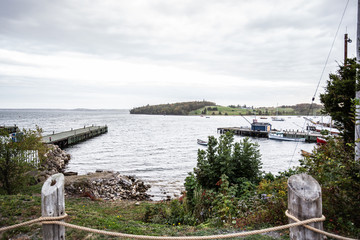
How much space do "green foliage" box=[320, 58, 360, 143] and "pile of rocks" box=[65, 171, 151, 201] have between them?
39.5 ft

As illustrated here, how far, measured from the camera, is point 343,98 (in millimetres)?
8945

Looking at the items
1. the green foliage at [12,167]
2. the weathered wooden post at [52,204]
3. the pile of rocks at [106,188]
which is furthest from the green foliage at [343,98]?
the green foliage at [12,167]

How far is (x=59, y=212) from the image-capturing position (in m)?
2.58

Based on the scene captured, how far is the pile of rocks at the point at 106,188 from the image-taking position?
14.4 meters

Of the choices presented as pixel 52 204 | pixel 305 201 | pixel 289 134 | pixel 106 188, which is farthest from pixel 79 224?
Result: pixel 289 134

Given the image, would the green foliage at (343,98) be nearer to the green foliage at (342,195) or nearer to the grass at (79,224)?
the green foliage at (342,195)

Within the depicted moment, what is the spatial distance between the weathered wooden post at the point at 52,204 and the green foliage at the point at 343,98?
30.3ft

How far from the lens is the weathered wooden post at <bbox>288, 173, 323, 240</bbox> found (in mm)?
2242

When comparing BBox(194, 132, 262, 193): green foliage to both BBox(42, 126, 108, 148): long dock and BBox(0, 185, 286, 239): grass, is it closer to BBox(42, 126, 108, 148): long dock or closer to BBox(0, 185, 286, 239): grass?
BBox(0, 185, 286, 239): grass

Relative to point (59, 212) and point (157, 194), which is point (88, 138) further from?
point (59, 212)

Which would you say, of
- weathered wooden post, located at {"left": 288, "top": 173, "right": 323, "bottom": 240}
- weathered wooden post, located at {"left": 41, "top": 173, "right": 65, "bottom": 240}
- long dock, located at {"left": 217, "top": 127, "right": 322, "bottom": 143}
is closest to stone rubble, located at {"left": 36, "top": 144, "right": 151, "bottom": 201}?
weathered wooden post, located at {"left": 41, "top": 173, "right": 65, "bottom": 240}

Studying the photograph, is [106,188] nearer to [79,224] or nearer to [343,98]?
[79,224]

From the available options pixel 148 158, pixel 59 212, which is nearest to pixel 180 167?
pixel 148 158

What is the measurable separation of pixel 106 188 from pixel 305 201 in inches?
626
